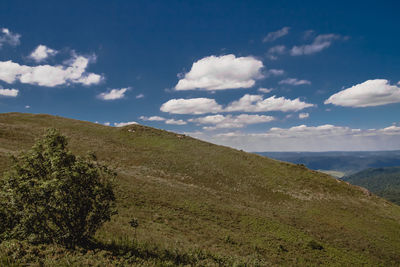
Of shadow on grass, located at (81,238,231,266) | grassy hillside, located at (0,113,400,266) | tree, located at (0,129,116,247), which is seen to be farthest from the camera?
grassy hillside, located at (0,113,400,266)

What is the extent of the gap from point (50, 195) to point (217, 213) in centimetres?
2554

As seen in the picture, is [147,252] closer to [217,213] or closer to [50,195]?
[50,195]

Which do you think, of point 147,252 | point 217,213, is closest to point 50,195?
point 147,252

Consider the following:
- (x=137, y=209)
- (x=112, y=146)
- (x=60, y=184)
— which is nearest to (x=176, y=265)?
(x=60, y=184)

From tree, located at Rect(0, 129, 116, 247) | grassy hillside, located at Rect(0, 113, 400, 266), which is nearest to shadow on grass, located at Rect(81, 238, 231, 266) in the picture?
grassy hillside, located at Rect(0, 113, 400, 266)

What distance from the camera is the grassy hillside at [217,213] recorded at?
1555cm

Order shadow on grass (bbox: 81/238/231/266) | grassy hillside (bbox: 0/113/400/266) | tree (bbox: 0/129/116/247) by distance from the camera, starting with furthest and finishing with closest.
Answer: grassy hillside (bbox: 0/113/400/266) → shadow on grass (bbox: 81/238/231/266) → tree (bbox: 0/129/116/247)

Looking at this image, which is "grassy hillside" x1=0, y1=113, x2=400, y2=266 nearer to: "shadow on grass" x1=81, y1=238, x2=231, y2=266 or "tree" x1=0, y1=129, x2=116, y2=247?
"shadow on grass" x1=81, y1=238, x2=231, y2=266

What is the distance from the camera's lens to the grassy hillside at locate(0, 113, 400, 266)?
15.5 meters

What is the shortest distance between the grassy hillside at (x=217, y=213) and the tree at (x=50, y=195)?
1.06 meters

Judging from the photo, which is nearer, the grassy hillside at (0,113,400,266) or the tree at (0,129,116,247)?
the tree at (0,129,116,247)

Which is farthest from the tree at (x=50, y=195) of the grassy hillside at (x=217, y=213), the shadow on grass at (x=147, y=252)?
the shadow on grass at (x=147, y=252)

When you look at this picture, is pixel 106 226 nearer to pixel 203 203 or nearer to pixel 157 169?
pixel 203 203

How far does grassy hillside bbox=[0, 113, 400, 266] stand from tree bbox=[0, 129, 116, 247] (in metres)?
1.06
